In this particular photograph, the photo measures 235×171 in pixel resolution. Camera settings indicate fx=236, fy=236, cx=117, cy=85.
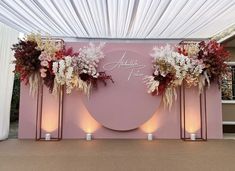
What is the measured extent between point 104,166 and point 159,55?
2.46 meters

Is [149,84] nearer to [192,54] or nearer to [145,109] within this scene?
[145,109]

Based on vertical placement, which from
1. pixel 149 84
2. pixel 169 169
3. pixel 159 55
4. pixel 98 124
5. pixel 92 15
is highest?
pixel 92 15

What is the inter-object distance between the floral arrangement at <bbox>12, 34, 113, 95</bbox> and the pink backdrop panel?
25cm

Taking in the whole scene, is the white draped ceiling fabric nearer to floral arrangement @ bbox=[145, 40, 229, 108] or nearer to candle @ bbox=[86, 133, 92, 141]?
floral arrangement @ bbox=[145, 40, 229, 108]

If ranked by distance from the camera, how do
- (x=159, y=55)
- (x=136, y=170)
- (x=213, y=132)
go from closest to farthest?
1. (x=136, y=170)
2. (x=159, y=55)
3. (x=213, y=132)

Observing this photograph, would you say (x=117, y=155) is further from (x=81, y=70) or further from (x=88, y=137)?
(x=81, y=70)

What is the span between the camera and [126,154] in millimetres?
3549

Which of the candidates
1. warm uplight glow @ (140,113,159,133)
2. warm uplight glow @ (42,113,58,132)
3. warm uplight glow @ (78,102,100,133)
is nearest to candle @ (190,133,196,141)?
warm uplight glow @ (140,113,159,133)

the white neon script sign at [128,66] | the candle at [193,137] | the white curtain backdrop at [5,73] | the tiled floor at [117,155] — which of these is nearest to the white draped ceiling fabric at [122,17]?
the white curtain backdrop at [5,73]

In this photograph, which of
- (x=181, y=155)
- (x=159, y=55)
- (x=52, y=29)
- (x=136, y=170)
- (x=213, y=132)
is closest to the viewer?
(x=136, y=170)

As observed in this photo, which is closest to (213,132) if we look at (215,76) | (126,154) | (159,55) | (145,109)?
(215,76)

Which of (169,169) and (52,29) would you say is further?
(52,29)

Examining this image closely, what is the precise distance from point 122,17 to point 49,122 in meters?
2.62

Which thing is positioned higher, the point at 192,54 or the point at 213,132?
the point at 192,54
